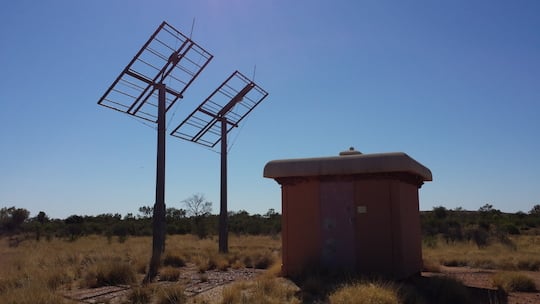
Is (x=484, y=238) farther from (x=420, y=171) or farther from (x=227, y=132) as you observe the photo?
(x=420, y=171)

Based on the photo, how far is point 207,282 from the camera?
43.2ft

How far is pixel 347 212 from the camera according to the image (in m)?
13.3

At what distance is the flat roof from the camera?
12.6m

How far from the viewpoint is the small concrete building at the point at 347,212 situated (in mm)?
12859

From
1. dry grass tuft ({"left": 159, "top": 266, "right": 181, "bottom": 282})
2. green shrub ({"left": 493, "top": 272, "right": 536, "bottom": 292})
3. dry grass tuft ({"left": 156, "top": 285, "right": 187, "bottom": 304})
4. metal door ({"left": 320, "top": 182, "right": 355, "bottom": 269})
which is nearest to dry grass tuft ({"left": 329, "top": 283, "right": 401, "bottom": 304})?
dry grass tuft ({"left": 156, "top": 285, "right": 187, "bottom": 304})

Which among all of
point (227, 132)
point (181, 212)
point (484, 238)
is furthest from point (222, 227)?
point (181, 212)

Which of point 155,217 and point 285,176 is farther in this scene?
point 155,217

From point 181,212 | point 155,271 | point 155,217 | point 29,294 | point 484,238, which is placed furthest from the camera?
point 181,212

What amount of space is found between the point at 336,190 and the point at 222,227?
35.4ft

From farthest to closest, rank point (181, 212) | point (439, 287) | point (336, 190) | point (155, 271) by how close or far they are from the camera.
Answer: point (181, 212)
point (155, 271)
point (336, 190)
point (439, 287)

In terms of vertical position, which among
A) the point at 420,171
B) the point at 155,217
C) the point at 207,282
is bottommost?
the point at 207,282

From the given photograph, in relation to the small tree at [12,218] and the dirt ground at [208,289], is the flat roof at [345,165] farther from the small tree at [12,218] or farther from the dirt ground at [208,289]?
the small tree at [12,218]

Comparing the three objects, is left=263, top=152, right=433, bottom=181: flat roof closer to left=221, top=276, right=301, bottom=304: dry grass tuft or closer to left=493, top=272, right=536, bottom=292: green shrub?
left=221, top=276, right=301, bottom=304: dry grass tuft

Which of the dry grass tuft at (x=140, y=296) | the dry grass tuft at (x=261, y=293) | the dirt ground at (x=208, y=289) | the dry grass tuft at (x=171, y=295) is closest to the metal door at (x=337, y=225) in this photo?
the dry grass tuft at (x=261, y=293)
